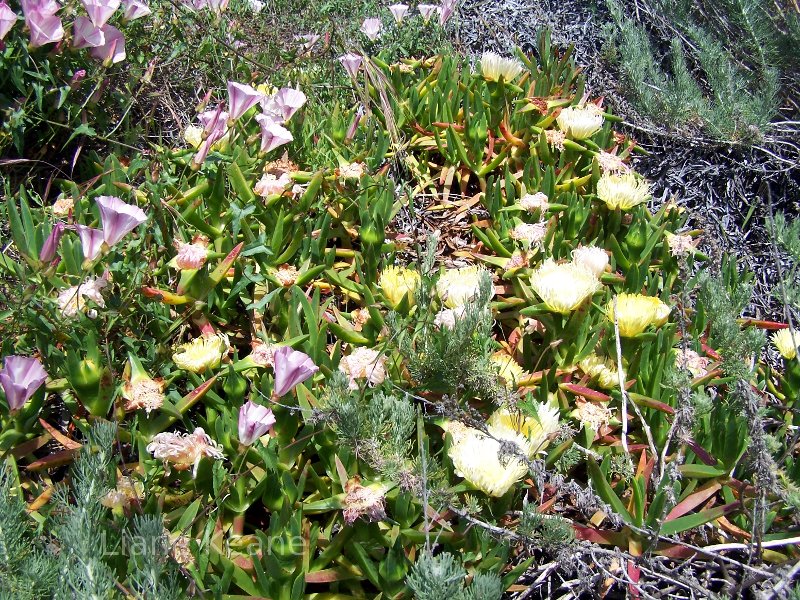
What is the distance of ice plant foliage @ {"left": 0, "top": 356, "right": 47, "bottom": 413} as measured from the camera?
1.27 meters

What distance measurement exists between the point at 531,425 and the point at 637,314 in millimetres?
392

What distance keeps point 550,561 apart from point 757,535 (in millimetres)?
381

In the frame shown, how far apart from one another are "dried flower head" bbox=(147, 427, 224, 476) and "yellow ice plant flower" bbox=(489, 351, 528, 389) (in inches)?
22.5

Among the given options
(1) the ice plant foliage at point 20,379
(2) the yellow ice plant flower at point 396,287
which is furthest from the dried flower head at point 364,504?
(1) the ice plant foliage at point 20,379

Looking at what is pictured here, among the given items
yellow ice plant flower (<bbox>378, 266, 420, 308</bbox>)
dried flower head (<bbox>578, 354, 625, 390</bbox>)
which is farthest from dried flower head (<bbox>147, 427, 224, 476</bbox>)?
dried flower head (<bbox>578, 354, 625, 390</bbox>)

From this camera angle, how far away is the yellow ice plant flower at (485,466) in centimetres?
125

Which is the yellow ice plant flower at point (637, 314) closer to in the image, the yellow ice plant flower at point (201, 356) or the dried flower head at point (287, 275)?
the dried flower head at point (287, 275)

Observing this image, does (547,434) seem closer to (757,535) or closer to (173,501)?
(757,535)

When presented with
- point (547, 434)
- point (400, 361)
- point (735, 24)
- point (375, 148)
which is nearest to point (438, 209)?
point (375, 148)

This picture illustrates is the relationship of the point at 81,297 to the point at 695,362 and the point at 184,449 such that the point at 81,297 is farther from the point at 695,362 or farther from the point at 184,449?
the point at 695,362

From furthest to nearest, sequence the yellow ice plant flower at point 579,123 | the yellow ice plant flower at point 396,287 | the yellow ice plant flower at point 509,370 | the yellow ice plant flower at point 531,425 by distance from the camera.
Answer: the yellow ice plant flower at point 579,123
the yellow ice plant flower at point 396,287
the yellow ice plant flower at point 509,370
the yellow ice plant flower at point 531,425

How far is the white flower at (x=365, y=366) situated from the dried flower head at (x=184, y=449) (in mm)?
295

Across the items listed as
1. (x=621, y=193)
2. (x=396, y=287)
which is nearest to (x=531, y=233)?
(x=621, y=193)

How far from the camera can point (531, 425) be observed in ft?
4.53
